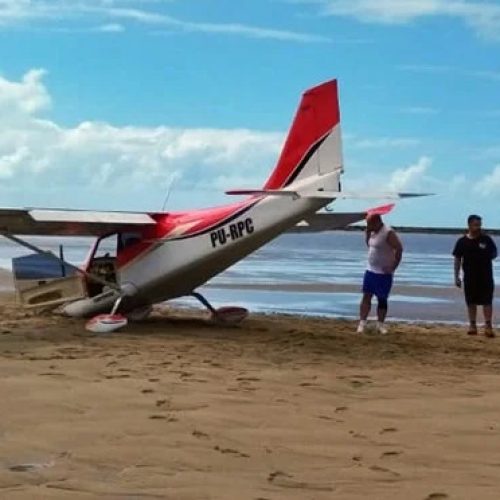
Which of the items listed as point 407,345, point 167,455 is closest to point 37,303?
point 407,345

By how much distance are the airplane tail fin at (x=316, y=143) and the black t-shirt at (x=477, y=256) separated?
8.22 ft

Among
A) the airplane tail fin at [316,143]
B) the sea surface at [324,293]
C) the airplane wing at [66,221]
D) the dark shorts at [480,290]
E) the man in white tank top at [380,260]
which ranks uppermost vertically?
the airplane tail fin at [316,143]

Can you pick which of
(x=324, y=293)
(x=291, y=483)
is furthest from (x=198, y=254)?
(x=324, y=293)

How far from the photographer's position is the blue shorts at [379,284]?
478 inches

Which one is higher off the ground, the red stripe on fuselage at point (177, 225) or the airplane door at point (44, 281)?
the red stripe on fuselage at point (177, 225)

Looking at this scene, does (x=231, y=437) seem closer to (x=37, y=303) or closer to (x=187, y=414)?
(x=187, y=414)

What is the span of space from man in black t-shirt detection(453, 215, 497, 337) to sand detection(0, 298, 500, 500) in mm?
2622

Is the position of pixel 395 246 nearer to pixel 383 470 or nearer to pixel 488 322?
pixel 488 322

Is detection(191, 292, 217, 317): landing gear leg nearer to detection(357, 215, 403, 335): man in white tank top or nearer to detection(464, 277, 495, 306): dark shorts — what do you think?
detection(357, 215, 403, 335): man in white tank top

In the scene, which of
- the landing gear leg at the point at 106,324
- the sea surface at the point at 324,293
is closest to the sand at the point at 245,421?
the landing gear leg at the point at 106,324

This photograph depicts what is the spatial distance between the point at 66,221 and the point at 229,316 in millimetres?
2886

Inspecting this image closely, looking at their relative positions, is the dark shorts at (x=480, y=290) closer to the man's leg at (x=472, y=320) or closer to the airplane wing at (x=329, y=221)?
the man's leg at (x=472, y=320)

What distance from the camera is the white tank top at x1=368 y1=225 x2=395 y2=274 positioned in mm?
12055

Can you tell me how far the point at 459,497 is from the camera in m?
4.43
